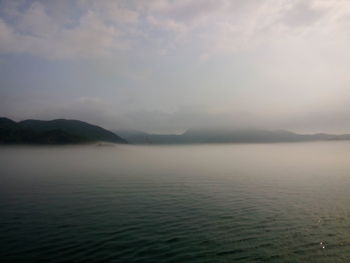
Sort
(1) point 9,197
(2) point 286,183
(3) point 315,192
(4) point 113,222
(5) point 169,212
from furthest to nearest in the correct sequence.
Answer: (2) point 286,183 → (3) point 315,192 → (1) point 9,197 → (5) point 169,212 → (4) point 113,222

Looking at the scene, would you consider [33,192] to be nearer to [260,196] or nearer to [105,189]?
[105,189]

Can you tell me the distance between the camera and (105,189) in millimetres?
58438

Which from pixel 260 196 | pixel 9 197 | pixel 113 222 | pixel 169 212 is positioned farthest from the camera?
pixel 260 196

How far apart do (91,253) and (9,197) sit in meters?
32.2

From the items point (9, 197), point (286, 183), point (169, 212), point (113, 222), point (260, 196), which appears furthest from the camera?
point (286, 183)

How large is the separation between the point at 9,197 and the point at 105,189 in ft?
58.7

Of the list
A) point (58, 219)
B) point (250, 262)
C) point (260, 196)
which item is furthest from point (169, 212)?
point (260, 196)

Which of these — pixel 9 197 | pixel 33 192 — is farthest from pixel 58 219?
pixel 33 192

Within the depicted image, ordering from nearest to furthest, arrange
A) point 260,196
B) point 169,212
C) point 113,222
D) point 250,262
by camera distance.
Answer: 1. point 250,262
2. point 113,222
3. point 169,212
4. point 260,196

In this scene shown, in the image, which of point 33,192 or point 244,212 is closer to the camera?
point 244,212

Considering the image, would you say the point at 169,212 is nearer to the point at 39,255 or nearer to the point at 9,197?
the point at 39,255

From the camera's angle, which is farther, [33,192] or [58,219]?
[33,192]

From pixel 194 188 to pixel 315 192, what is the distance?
2549 cm

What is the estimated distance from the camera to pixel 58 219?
3494 centimetres
